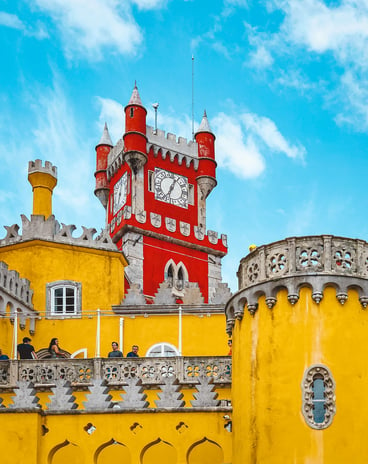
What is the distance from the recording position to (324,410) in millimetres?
18828

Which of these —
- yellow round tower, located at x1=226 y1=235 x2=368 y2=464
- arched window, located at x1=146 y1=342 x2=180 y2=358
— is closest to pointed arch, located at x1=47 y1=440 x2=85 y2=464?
yellow round tower, located at x1=226 y1=235 x2=368 y2=464

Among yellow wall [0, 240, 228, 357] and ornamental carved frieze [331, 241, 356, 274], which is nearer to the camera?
ornamental carved frieze [331, 241, 356, 274]

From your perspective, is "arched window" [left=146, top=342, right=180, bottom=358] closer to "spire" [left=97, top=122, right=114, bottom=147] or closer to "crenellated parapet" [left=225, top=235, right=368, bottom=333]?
"crenellated parapet" [left=225, top=235, right=368, bottom=333]

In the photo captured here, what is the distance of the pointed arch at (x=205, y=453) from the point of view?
21.4m

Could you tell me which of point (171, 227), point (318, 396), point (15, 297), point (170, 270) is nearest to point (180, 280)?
point (170, 270)

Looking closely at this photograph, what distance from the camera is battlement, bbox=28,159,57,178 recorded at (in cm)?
3688

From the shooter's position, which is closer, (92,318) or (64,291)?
(92,318)

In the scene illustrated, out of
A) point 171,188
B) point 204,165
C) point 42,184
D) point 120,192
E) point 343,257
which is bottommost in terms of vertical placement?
point 343,257

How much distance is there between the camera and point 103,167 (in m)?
59.1

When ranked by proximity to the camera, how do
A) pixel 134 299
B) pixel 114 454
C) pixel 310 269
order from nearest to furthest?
pixel 310 269
pixel 114 454
pixel 134 299

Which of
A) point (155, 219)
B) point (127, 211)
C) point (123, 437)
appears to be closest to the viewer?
point (123, 437)

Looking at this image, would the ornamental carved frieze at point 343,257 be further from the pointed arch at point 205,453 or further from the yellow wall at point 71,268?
the yellow wall at point 71,268

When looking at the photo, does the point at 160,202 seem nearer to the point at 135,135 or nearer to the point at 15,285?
the point at 135,135

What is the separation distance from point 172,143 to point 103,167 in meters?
5.06
